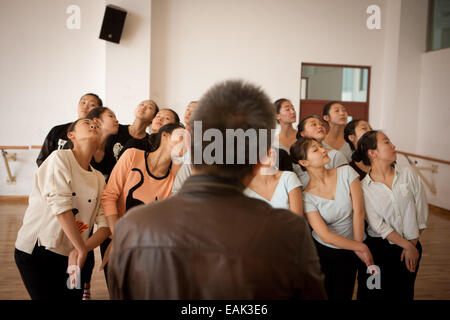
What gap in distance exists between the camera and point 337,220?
2338 millimetres

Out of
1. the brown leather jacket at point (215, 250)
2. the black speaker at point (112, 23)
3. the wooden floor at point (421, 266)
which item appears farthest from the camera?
the black speaker at point (112, 23)

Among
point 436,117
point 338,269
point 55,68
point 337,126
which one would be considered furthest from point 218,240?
point 436,117

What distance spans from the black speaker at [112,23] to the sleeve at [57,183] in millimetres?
4926

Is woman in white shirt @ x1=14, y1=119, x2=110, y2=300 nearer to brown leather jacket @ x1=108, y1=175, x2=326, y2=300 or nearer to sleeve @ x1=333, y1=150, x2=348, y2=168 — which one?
brown leather jacket @ x1=108, y1=175, x2=326, y2=300

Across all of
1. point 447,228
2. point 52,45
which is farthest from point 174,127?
point 52,45

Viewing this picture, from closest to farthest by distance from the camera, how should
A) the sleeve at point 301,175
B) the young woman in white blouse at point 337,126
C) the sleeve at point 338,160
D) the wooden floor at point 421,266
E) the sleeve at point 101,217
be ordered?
the sleeve at point 101,217 < the sleeve at point 301,175 < the sleeve at point 338,160 < the wooden floor at point 421,266 < the young woman in white blouse at point 337,126

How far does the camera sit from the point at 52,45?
22.2ft

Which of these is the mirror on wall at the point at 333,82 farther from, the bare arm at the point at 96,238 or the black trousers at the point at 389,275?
the bare arm at the point at 96,238

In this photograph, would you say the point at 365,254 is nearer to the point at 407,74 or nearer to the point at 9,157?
the point at 407,74

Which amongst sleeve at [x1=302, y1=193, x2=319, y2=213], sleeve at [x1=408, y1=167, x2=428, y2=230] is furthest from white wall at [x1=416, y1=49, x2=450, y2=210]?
sleeve at [x1=302, y1=193, x2=319, y2=213]

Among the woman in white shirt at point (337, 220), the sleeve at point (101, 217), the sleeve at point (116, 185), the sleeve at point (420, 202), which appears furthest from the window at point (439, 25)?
the sleeve at point (101, 217)

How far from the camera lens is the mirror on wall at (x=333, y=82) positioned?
24.7ft

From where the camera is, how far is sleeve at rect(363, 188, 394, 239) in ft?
7.77

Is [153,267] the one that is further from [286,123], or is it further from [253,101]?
[286,123]
